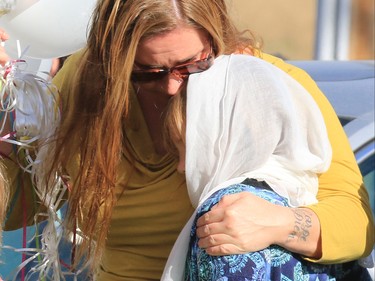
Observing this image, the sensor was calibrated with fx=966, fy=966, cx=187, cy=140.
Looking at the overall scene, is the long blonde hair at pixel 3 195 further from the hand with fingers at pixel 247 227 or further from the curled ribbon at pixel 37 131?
the hand with fingers at pixel 247 227

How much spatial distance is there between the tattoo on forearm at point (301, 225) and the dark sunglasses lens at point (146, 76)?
0.45 metres

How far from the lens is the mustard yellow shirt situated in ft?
7.41

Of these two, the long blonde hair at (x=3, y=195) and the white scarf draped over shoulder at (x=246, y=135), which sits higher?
the white scarf draped over shoulder at (x=246, y=135)

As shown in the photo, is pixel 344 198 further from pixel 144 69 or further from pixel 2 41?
pixel 2 41

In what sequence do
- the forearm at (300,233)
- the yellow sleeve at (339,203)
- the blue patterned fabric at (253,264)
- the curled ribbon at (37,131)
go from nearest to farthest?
the blue patterned fabric at (253,264)
the forearm at (300,233)
the yellow sleeve at (339,203)
the curled ribbon at (37,131)

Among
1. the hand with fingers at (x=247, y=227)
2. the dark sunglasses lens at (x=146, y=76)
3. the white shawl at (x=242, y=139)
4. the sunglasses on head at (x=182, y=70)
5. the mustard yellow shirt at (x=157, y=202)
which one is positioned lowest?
the mustard yellow shirt at (x=157, y=202)

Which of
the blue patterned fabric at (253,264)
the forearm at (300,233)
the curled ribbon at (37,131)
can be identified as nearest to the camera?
the blue patterned fabric at (253,264)

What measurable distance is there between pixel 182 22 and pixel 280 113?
13.0 inches

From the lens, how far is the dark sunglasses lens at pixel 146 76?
2.26m

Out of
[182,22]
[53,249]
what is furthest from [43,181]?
[182,22]

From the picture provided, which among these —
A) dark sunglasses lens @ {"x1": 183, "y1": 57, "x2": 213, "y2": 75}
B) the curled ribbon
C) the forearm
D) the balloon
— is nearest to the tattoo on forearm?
the forearm

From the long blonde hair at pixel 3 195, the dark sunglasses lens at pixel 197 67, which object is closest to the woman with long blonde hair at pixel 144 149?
the dark sunglasses lens at pixel 197 67

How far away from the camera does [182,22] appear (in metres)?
2.25

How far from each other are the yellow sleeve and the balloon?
1.56ft
